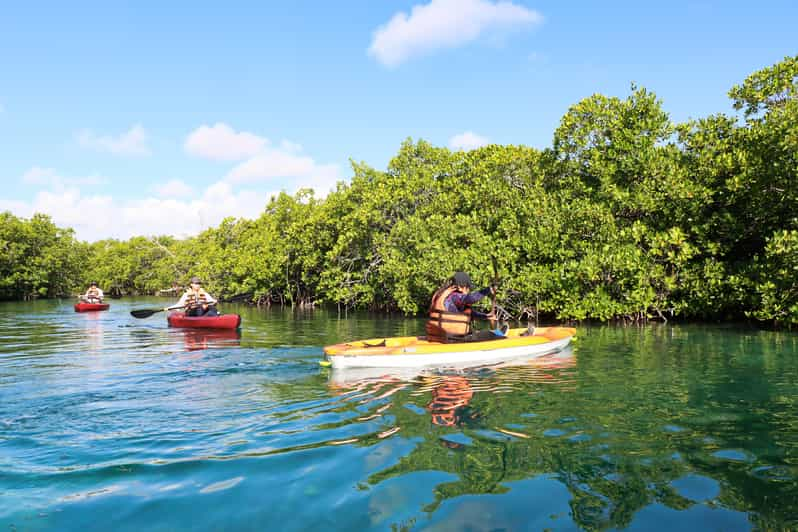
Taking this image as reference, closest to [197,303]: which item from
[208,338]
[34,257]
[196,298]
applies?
[196,298]

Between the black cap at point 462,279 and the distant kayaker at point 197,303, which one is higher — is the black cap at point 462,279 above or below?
above

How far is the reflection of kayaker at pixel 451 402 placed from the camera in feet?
19.6

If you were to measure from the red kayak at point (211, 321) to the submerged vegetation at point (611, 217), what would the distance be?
8.40 m

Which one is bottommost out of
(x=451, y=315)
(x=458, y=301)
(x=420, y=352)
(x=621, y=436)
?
(x=621, y=436)

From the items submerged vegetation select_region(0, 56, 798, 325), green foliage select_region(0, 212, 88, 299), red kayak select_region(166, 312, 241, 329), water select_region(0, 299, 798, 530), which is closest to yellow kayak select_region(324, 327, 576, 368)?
water select_region(0, 299, 798, 530)

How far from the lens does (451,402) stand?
6805mm

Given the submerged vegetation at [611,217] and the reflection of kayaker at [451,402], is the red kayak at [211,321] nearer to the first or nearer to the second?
the submerged vegetation at [611,217]

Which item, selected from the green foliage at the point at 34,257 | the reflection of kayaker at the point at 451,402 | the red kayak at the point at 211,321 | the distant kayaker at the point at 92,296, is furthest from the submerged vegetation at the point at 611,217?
the green foliage at the point at 34,257

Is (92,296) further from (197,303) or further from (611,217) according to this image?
(611,217)

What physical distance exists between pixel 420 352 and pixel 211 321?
30.7ft

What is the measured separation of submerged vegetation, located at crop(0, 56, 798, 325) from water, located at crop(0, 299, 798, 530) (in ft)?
27.7

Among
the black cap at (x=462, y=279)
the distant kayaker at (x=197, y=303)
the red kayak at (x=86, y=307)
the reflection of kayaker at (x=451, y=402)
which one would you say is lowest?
the reflection of kayaker at (x=451, y=402)

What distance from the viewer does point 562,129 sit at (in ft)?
67.1

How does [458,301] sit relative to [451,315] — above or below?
above
